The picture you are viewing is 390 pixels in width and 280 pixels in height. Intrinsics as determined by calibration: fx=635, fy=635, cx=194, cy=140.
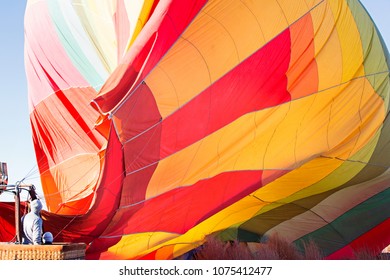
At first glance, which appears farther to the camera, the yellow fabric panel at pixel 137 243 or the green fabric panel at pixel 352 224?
the green fabric panel at pixel 352 224

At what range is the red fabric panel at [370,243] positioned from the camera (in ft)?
25.6

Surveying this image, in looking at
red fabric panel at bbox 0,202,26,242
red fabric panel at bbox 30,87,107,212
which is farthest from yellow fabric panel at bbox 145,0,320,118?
red fabric panel at bbox 30,87,107,212

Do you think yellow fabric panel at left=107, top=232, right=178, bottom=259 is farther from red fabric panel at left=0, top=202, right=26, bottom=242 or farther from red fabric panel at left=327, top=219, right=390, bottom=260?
red fabric panel at left=327, top=219, right=390, bottom=260

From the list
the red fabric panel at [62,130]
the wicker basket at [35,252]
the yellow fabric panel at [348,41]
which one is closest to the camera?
the wicker basket at [35,252]

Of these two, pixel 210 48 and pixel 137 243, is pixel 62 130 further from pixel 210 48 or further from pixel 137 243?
pixel 210 48

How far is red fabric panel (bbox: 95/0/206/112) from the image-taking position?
15.2 ft

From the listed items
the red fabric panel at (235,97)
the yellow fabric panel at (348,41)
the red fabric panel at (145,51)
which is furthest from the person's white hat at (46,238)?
the yellow fabric panel at (348,41)

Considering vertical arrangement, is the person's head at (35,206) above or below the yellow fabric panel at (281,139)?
below

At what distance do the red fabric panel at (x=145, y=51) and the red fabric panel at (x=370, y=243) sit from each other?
4.10 meters

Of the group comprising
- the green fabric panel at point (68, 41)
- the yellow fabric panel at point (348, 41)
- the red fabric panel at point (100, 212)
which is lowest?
the red fabric panel at point (100, 212)

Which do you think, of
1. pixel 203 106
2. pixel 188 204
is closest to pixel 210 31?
pixel 203 106

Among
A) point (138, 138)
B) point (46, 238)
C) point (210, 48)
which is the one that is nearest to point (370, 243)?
point (210, 48)

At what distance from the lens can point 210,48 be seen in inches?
204

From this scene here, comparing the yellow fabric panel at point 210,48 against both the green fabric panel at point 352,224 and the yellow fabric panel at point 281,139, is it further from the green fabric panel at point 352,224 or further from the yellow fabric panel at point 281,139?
the green fabric panel at point 352,224
